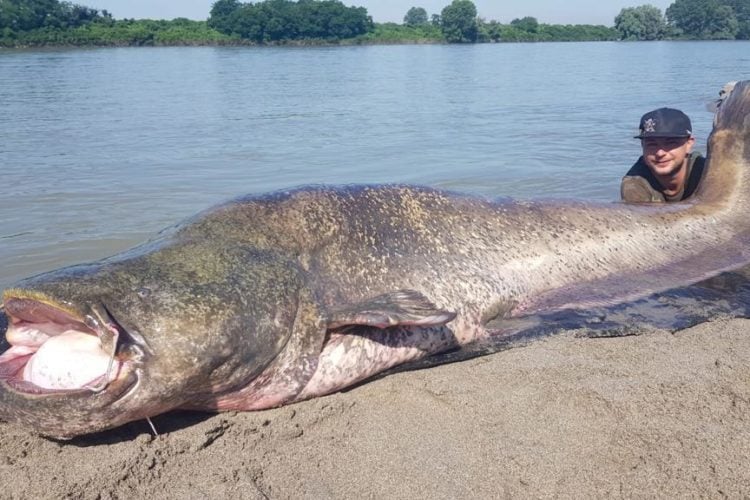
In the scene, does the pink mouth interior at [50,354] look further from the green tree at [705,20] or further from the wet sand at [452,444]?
the green tree at [705,20]

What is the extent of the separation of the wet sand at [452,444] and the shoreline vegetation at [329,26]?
207 ft

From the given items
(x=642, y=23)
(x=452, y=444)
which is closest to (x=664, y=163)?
(x=452, y=444)

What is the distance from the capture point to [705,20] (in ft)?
295

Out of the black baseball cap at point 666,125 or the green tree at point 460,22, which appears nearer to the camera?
the black baseball cap at point 666,125

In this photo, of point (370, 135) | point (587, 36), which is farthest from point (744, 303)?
point (587, 36)

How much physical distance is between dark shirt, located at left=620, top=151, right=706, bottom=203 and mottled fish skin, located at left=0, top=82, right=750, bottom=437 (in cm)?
58

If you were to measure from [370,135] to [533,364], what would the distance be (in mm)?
9418

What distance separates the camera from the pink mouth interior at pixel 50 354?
2.38 meters

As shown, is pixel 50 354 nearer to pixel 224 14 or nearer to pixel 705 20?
pixel 224 14

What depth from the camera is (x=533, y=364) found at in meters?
3.13

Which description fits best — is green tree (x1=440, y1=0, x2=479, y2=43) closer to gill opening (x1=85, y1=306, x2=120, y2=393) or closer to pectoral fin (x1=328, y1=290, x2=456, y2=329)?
pectoral fin (x1=328, y1=290, x2=456, y2=329)

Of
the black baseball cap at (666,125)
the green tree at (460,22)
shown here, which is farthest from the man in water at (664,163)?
the green tree at (460,22)

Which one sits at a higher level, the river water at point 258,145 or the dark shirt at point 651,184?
the dark shirt at point 651,184

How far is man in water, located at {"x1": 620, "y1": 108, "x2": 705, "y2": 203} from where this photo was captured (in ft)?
16.8
